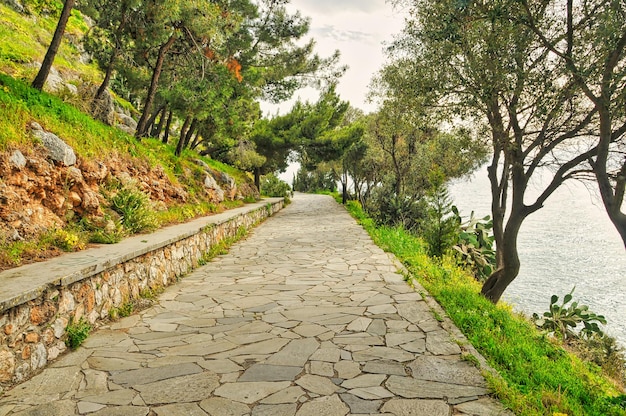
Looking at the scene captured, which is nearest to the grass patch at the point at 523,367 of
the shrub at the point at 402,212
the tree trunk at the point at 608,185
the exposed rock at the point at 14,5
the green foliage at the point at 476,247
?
the tree trunk at the point at 608,185

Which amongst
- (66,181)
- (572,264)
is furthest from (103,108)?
(572,264)

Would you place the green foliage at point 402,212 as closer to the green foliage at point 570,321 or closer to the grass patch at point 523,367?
the green foliage at point 570,321

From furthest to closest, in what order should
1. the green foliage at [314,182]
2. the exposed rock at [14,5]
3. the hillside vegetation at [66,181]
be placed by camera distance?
the green foliage at [314,182], the exposed rock at [14,5], the hillside vegetation at [66,181]

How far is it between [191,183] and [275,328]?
9579mm

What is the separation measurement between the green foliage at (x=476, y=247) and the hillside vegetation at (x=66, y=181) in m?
8.12

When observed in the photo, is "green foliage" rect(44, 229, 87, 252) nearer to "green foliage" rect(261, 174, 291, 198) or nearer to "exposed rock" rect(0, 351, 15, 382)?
"exposed rock" rect(0, 351, 15, 382)

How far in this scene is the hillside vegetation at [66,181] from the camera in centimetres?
533

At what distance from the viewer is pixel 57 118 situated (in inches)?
288

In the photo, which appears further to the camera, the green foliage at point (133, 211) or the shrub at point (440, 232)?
the shrub at point (440, 232)

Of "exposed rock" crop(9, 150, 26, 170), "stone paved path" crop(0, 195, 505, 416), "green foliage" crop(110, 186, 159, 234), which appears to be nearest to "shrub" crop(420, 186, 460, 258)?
"stone paved path" crop(0, 195, 505, 416)

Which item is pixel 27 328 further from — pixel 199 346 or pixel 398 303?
pixel 398 303

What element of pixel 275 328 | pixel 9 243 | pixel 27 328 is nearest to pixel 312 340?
pixel 275 328

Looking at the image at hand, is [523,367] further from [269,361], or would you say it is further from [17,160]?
[17,160]

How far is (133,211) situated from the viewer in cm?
762
